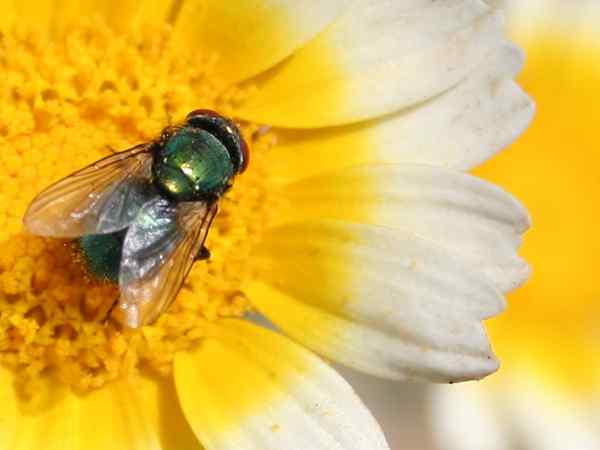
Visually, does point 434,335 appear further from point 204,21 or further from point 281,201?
point 204,21

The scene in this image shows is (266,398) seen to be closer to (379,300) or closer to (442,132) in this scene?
(379,300)

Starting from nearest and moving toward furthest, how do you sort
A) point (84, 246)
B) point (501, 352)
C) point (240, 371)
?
point (84, 246) → point (240, 371) → point (501, 352)

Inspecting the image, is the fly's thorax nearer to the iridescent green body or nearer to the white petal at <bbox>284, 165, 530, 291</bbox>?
the iridescent green body

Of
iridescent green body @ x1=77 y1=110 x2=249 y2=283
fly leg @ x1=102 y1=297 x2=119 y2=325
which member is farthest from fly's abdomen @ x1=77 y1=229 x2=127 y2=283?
fly leg @ x1=102 y1=297 x2=119 y2=325

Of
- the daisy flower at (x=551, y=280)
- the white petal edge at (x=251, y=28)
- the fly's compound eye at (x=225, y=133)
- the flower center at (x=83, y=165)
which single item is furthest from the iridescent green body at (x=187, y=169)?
the daisy flower at (x=551, y=280)

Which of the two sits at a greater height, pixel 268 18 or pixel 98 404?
pixel 268 18

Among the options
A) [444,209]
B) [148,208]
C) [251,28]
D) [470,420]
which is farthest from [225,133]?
[470,420]

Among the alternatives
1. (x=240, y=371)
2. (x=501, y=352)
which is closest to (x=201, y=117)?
(x=240, y=371)
